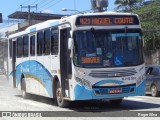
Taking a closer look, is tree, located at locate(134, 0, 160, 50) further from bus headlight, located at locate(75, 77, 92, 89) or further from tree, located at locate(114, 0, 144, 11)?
bus headlight, located at locate(75, 77, 92, 89)

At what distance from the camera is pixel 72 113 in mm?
14172

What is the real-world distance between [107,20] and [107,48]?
3.37 feet

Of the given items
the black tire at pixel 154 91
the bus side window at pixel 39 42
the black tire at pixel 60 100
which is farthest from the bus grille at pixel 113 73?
the black tire at pixel 154 91

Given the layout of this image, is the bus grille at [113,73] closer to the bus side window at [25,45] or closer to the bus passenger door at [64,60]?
the bus passenger door at [64,60]

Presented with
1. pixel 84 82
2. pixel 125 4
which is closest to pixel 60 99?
pixel 84 82

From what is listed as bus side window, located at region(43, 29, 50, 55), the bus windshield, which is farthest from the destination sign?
bus side window, located at region(43, 29, 50, 55)

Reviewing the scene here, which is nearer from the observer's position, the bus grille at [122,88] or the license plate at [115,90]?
the bus grille at [122,88]

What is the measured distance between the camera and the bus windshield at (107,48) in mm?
14500

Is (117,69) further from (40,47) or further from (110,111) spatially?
(40,47)

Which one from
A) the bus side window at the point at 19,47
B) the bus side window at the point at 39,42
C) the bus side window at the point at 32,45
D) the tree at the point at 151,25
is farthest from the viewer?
the tree at the point at 151,25

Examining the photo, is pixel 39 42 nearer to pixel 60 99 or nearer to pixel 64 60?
pixel 64 60

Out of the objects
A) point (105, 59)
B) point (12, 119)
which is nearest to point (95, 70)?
point (105, 59)

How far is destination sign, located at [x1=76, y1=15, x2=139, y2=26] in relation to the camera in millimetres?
14855

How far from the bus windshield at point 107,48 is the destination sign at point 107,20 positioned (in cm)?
31
